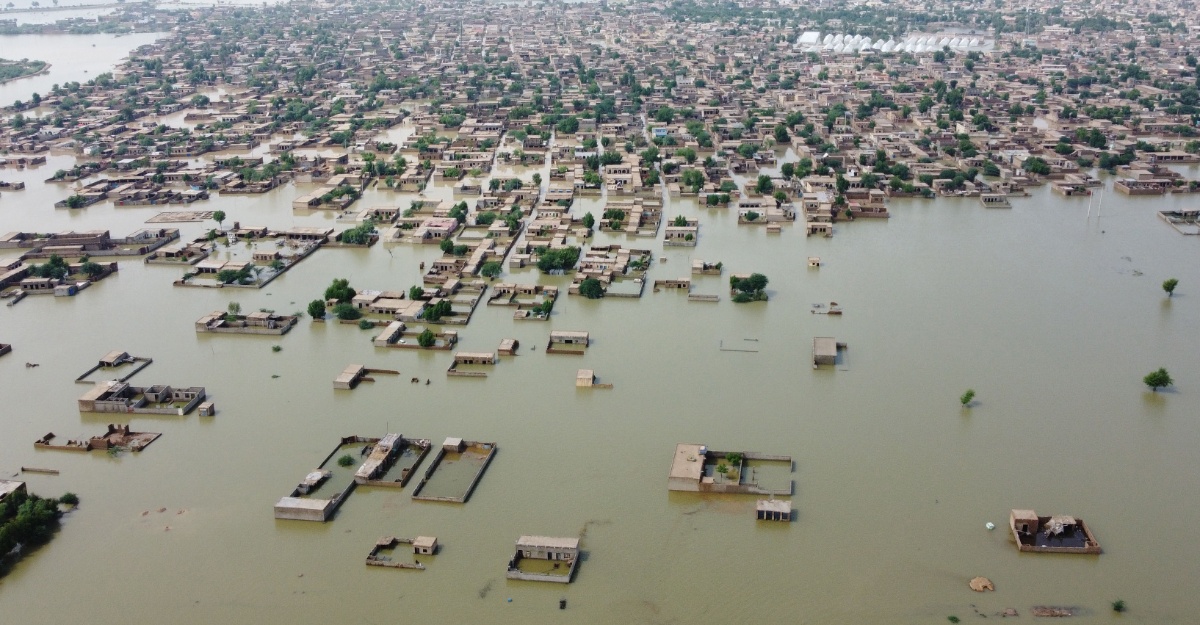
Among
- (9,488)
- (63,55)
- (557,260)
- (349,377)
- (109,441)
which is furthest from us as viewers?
(63,55)

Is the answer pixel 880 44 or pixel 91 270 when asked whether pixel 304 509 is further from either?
pixel 880 44

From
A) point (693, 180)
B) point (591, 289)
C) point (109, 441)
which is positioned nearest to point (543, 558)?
point (109, 441)

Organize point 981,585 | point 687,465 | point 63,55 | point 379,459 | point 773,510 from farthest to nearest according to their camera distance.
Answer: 1. point 63,55
2. point 379,459
3. point 687,465
4. point 773,510
5. point 981,585

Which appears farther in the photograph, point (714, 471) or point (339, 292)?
point (339, 292)

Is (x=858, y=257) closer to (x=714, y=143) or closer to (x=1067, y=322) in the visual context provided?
(x=1067, y=322)

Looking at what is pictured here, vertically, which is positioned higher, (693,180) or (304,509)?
(693,180)

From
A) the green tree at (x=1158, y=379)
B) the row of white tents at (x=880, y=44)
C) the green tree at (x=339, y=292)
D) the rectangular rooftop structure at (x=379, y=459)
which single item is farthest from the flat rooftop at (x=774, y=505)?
the row of white tents at (x=880, y=44)
